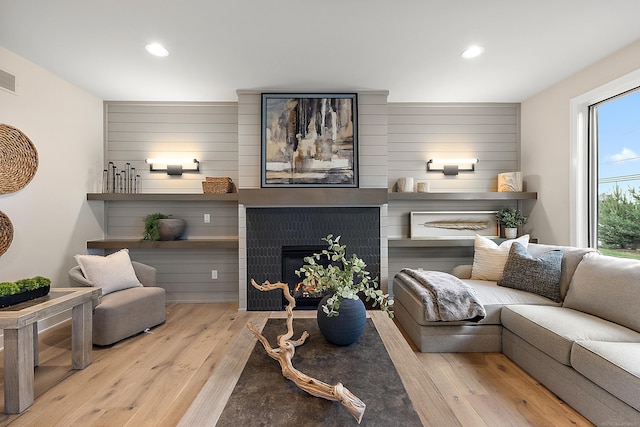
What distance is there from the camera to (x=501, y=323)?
101 inches

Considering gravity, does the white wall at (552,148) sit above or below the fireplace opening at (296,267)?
above

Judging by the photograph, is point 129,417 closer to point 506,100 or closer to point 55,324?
point 55,324

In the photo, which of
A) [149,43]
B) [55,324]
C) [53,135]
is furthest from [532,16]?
[55,324]

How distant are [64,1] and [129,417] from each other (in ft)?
8.91

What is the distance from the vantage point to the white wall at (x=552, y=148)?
314 cm

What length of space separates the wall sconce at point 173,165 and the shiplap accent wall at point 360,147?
81 cm

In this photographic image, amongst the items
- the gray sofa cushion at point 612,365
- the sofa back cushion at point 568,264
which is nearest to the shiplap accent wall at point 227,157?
the sofa back cushion at point 568,264

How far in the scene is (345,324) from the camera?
1.64 m

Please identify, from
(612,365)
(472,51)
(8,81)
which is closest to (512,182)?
(472,51)

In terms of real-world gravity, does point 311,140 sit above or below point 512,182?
above

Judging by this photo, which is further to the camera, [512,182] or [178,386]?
[512,182]

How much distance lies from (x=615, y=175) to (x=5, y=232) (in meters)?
5.61

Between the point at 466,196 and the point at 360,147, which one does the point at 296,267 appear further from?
the point at 466,196

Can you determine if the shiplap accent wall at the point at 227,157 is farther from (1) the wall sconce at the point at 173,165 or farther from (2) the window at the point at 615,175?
(2) the window at the point at 615,175
